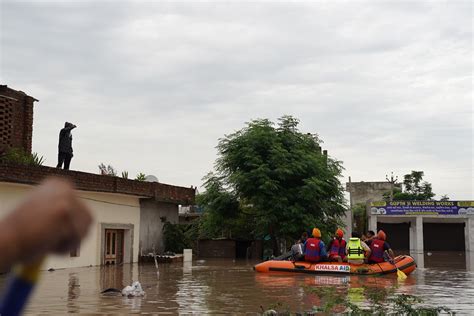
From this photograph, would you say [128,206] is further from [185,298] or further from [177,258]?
[185,298]

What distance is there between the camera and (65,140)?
83.7 ft

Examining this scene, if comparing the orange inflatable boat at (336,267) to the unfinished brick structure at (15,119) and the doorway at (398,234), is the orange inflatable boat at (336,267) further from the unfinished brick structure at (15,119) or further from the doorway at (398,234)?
the doorway at (398,234)

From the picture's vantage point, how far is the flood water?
1266 centimetres

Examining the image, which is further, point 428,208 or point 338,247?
point 428,208

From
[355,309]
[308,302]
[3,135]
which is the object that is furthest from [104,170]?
[355,309]

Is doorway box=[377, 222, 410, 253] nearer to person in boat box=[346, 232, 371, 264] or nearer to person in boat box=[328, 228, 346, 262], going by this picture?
person in boat box=[328, 228, 346, 262]

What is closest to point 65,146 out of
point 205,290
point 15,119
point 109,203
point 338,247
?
point 109,203

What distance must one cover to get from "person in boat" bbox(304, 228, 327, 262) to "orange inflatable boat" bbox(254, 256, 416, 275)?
21cm

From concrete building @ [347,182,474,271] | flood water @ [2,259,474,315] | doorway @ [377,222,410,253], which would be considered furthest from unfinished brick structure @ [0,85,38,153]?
doorway @ [377,222,410,253]

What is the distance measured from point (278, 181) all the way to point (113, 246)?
8953 mm

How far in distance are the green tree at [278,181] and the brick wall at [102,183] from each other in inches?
83.3

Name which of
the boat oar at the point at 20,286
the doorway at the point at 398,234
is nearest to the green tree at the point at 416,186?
the doorway at the point at 398,234

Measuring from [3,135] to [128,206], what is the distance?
6.42m

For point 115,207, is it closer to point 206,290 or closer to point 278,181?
point 278,181
